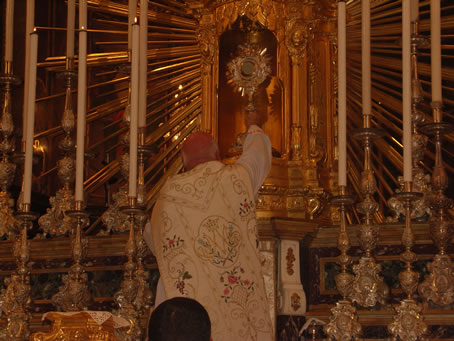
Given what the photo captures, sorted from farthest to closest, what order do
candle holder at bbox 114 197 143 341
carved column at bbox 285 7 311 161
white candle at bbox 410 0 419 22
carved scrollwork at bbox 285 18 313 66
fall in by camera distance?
carved scrollwork at bbox 285 18 313 66 → carved column at bbox 285 7 311 161 → white candle at bbox 410 0 419 22 → candle holder at bbox 114 197 143 341

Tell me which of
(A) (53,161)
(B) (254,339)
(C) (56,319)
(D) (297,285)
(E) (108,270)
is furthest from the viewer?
(A) (53,161)

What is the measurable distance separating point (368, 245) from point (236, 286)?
576mm

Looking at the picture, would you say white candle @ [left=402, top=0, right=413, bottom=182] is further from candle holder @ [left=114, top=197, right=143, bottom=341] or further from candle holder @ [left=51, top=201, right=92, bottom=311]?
candle holder @ [left=51, top=201, right=92, bottom=311]

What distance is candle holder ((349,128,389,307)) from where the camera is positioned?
13.6ft

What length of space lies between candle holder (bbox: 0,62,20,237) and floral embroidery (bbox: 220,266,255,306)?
3.66 feet

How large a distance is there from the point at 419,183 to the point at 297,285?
687 mm

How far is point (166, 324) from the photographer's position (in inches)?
104

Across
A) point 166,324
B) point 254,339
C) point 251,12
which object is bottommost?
point 254,339

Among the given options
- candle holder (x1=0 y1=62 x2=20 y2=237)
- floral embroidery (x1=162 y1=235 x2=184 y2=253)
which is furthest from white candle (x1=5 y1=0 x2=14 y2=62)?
floral embroidery (x1=162 y1=235 x2=184 y2=253)

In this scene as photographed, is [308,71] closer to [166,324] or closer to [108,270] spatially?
[108,270]

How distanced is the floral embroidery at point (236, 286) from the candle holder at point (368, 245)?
0.42 meters

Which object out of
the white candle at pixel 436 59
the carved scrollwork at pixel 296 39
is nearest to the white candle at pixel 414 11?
the white candle at pixel 436 59

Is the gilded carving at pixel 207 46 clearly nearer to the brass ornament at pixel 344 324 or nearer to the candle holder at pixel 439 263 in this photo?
the candle holder at pixel 439 263

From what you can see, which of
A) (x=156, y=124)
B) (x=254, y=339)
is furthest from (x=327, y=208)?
(x=156, y=124)
